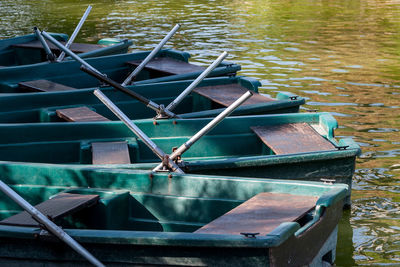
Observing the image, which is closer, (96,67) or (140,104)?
(140,104)

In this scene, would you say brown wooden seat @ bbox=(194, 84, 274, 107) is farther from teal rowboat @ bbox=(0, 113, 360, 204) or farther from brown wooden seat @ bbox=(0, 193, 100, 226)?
brown wooden seat @ bbox=(0, 193, 100, 226)

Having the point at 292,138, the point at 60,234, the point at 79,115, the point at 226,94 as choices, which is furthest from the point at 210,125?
the point at 226,94

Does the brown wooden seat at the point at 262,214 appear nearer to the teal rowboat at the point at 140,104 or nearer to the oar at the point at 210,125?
the oar at the point at 210,125

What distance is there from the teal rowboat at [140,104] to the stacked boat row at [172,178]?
16 millimetres

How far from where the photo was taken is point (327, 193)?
5.86 m

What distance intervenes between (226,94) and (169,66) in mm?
2214

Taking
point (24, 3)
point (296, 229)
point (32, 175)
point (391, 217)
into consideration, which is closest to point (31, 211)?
point (32, 175)

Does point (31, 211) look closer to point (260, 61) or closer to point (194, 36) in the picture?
point (260, 61)

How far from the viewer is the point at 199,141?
8375 millimetres

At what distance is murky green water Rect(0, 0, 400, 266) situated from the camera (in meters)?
8.42

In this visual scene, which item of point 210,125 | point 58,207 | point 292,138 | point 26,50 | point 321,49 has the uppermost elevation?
point 210,125

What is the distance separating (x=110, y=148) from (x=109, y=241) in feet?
9.44

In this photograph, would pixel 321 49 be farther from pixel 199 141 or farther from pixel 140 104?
pixel 199 141

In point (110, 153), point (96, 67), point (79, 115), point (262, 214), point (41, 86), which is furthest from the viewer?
point (96, 67)
